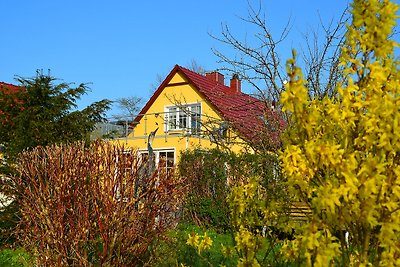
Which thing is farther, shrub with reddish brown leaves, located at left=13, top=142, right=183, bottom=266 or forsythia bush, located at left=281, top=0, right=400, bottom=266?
shrub with reddish brown leaves, located at left=13, top=142, right=183, bottom=266

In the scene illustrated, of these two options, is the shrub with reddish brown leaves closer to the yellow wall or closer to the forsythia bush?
the forsythia bush

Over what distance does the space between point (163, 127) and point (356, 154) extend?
726 inches

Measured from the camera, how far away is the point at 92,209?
→ 5094 mm

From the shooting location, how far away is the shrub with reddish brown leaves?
16.3ft

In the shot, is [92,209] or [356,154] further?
[92,209]

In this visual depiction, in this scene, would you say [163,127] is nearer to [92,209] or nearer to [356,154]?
[92,209]

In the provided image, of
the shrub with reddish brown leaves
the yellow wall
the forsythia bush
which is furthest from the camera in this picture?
→ the yellow wall

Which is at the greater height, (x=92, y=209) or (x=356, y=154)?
(x=356, y=154)

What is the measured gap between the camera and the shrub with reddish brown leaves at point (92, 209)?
4965 mm

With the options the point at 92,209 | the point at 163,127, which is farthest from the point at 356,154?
the point at 163,127

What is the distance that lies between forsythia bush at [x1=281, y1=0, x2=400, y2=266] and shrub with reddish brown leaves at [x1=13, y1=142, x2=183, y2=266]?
2.89m

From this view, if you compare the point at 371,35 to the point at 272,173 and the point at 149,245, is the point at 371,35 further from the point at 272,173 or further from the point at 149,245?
the point at 272,173

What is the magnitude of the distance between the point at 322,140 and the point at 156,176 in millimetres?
3495

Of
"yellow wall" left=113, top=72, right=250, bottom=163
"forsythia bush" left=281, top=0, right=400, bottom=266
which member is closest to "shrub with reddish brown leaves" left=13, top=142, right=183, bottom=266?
"forsythia bush" left=281, top=0, right=400, bottom=266
